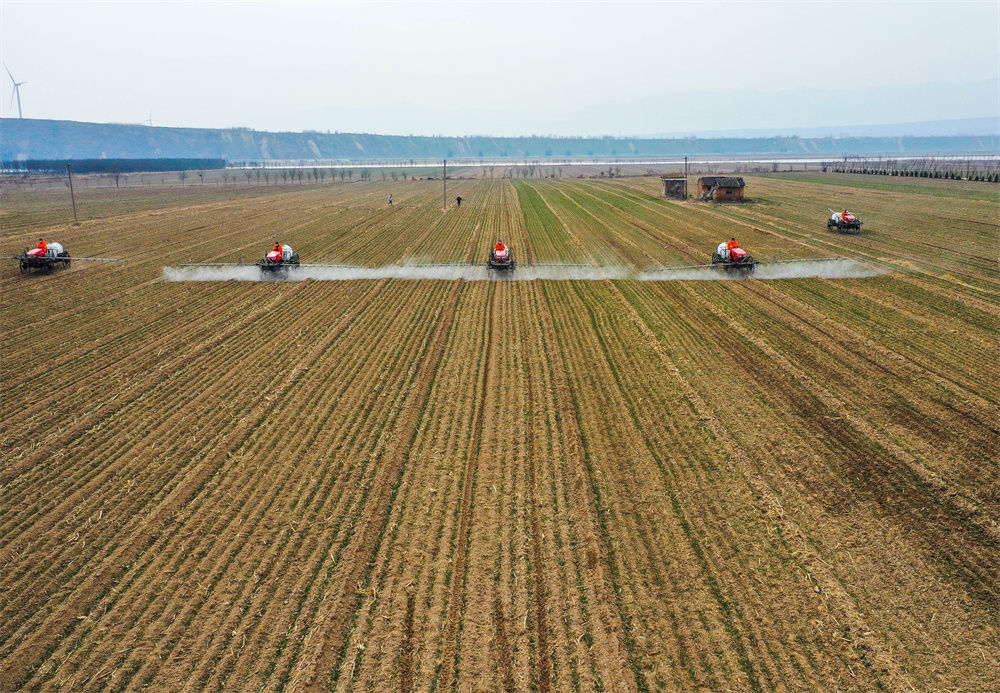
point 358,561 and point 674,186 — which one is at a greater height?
point 674,186

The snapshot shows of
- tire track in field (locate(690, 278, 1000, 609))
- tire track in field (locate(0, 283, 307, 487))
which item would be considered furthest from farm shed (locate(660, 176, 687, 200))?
tire track in field (locate(690, 278, 1000, 609))

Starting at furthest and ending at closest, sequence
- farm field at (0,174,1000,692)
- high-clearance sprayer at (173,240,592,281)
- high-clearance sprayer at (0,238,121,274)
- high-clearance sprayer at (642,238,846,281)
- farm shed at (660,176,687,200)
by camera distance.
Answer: farm shed at (660,176,687,200) → high-clearance sprayer at (0,238,121,274) → high-clearance sprayer at (173,240,592,281) → high-clearance sprayer at (642,238,846,281) → farm field at (0,174,1000,692)

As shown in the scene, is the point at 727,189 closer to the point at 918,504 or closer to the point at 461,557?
the point at 918,504

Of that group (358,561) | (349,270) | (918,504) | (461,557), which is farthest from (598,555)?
(349,270)

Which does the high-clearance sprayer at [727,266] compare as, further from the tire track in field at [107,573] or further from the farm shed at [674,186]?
the farm shed at [674,186]

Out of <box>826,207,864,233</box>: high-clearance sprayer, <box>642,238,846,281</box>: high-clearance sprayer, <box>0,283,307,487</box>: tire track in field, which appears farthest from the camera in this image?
<box>826,207,864,233</box>: high-clearance sprayer

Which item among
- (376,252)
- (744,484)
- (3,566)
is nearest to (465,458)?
(744,484)

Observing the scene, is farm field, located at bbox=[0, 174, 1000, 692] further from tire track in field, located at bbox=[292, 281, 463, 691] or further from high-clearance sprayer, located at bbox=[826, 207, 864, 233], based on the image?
high-clearance sprayer, located at bbox=[826, 207, 864, 233]
